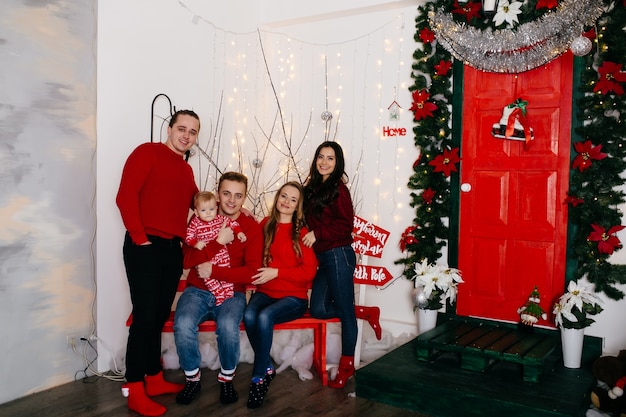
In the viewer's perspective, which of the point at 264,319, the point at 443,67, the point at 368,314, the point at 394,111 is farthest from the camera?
the point at 394,111

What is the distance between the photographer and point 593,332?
3.64m

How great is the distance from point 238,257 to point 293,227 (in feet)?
1.27

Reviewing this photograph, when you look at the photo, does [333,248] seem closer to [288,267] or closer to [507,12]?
[288,267]

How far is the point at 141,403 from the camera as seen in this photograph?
298 cm

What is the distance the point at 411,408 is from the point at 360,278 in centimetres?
110

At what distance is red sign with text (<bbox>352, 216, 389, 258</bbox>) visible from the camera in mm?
4125

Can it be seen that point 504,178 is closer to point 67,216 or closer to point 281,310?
point 281,310

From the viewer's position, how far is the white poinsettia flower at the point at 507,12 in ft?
12.5

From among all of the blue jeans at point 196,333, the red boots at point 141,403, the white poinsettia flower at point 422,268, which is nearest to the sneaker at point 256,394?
the blue jeans at point 196,333

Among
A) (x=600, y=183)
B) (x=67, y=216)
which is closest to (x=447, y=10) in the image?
(x=600, y=183)

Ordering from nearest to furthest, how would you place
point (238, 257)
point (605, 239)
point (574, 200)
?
point (238, 257)
point (605, 239)
point (574, 200)

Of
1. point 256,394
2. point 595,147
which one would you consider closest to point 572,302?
point 595,147

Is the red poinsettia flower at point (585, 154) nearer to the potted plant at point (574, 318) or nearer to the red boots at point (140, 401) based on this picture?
the potted plant at point (574, 318)

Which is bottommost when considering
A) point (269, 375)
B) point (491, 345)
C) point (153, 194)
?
point (269, 375)
